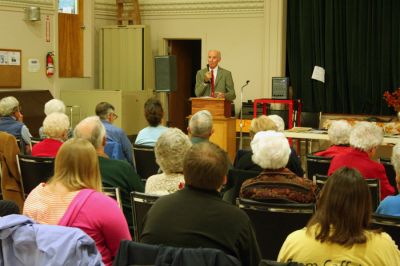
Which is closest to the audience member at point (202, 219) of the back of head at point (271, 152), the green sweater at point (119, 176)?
the back of head at point (271, 152)

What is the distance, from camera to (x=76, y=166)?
3.33 meters

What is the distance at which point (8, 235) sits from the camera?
2.56m

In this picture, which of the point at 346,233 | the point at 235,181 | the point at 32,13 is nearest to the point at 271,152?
the point at 235,181

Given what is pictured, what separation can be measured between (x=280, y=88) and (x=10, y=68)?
437cm

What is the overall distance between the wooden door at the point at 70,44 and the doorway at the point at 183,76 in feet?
5.87

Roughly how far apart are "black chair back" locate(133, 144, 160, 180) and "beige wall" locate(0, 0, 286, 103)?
5454 millimetres

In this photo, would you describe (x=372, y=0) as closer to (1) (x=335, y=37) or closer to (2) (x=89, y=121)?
(1) (x=335, y=37)

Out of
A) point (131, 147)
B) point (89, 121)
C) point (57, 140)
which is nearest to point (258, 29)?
point (131, 147)

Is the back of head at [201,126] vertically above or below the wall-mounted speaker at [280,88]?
below

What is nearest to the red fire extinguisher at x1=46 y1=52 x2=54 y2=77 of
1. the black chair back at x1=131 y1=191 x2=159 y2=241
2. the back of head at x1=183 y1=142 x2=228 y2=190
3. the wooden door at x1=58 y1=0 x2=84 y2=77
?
the wooden door at x1=58 y1=0 x2=84 y2=77

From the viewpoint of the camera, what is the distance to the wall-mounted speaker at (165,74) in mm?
10617

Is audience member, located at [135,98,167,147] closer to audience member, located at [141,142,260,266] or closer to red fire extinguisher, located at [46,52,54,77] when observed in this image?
audience member, located at [141,142,260,266]

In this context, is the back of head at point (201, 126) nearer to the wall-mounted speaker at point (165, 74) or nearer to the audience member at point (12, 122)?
the audience member at point (12, 122)

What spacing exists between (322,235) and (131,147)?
12.8ft
